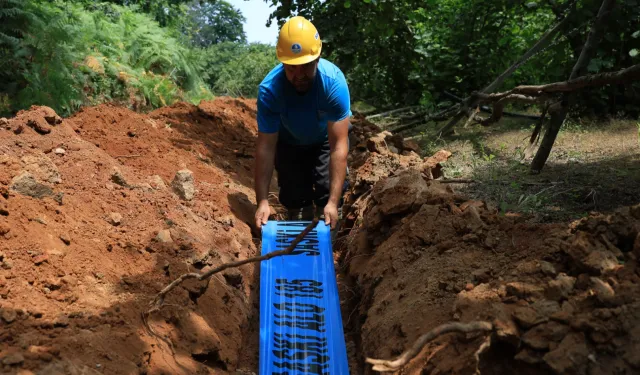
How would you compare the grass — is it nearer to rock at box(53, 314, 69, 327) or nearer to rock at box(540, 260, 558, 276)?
rock at box(540, 260, 558, 276)

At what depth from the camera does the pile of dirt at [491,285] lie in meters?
2.34

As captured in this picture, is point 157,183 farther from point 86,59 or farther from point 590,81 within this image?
point 86,59

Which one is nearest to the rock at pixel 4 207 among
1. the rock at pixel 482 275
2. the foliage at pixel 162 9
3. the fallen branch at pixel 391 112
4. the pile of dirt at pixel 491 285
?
the pile of dirt at pixel 491 285

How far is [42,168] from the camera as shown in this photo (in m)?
4.18

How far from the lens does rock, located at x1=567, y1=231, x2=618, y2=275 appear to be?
8.62ft

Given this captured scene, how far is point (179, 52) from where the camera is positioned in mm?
13789

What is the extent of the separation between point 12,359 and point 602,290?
98.1 inches

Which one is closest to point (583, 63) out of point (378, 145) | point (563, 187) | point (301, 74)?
point (563, 187)

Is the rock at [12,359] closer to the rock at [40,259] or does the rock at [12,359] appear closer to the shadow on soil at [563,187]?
the rock at [40,259]

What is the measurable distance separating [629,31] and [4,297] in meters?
7.63

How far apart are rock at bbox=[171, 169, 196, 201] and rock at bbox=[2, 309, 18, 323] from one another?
8.10ft

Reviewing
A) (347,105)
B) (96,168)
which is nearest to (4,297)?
(96,168)

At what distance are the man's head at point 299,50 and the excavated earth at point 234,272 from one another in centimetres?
118

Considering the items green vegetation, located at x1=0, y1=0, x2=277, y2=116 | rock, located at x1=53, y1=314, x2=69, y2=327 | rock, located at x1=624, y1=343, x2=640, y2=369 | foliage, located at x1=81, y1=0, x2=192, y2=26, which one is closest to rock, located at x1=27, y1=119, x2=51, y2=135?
green vegetation, located at x1=0, y1=0, x2=277, y2=116
